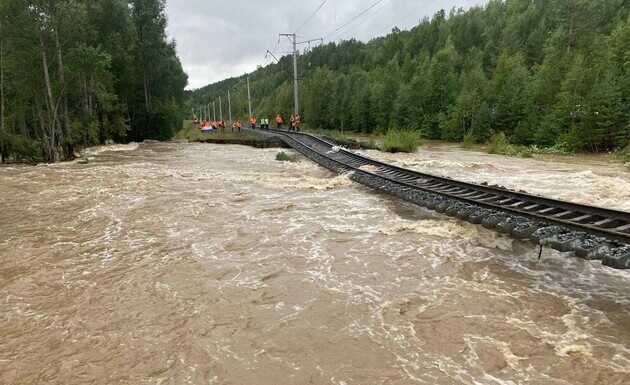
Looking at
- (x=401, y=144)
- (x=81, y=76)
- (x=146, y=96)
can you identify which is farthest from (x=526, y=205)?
(x=146, y=96)

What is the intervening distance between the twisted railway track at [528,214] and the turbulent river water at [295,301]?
0.40 meters

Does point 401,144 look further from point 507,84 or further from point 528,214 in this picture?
point 528,214

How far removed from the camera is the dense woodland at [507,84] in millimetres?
28969

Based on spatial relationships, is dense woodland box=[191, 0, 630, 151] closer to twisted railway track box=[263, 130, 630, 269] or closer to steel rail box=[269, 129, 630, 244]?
steel rail box=[269, 129, 630, 244]

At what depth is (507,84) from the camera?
38219mm

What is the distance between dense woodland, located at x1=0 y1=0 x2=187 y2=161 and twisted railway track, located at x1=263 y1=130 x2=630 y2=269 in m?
21.1

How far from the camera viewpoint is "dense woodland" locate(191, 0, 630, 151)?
2897 cm

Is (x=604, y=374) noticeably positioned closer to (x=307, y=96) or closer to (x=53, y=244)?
(x=53, y=244)

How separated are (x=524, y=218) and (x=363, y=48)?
123864 millimetres

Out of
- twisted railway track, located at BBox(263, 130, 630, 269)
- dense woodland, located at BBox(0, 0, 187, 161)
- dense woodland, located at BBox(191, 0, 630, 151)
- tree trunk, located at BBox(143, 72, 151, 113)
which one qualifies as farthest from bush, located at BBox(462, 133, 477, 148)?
tree trunk, located at BBox(143, 72, 151, 113)

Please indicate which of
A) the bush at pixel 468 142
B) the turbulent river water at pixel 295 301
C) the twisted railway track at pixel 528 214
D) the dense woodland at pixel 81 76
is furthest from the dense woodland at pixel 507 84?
the turbulent river water at pixel 295 301

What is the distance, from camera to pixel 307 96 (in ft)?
257

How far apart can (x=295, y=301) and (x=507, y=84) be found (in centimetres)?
3760

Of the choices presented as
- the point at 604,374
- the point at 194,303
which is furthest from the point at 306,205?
the point at 604,374
